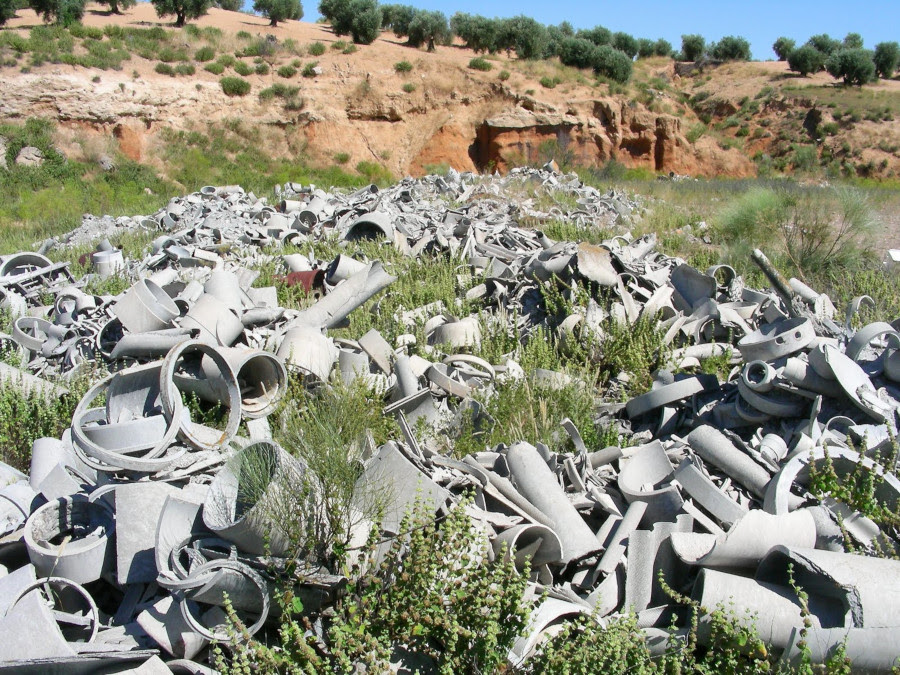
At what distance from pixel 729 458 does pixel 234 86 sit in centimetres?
2337

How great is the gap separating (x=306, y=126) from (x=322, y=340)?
68.9ft

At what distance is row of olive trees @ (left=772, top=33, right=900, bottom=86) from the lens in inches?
1623

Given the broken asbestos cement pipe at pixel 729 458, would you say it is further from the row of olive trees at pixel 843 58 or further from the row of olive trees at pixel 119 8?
the row of olive trees at pixel 843 58

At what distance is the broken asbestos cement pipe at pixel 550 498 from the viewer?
2.93 m

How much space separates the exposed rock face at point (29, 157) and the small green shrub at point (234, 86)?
6.60 meters

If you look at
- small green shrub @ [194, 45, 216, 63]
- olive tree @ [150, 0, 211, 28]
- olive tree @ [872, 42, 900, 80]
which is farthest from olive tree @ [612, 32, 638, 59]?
small green shrub @ [194, 45, 216, 63]

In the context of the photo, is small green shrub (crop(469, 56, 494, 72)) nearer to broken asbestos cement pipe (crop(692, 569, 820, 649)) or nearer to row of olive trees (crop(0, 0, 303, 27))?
row of olive trees (crop(0, 0, 303, 27))

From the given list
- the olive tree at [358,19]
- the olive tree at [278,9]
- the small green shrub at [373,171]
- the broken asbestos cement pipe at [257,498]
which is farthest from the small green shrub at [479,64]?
the broken asbestos cement pipe at [257,498]

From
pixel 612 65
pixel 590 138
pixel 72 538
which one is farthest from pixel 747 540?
pixel 612 65

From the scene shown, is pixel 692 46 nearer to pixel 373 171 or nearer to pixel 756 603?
pixel 373 171

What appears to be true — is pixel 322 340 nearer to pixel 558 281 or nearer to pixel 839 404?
pixel 558 281

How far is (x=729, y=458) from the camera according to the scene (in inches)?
134

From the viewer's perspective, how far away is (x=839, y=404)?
145 inches

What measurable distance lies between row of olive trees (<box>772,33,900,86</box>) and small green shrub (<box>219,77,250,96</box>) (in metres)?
37.4
